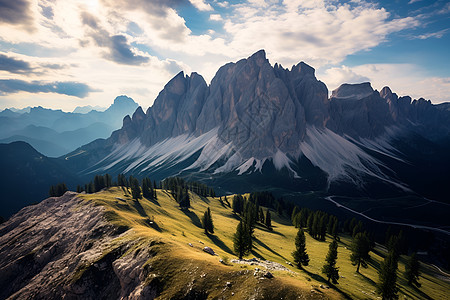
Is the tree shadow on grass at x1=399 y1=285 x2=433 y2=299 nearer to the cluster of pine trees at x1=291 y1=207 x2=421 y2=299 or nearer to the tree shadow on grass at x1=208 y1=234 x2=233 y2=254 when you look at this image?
the cluster of pine trees at x1=291 y1=207 x2=421 y2=299

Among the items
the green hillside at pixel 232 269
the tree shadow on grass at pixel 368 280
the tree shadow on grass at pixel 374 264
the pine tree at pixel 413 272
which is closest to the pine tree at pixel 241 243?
the green hillside at pixel 232 269

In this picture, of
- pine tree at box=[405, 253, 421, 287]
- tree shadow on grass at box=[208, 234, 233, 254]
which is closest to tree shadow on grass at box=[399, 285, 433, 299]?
pine tree at box=[405, 253, 421, 287]

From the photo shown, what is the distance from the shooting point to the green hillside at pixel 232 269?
30469 millimetres

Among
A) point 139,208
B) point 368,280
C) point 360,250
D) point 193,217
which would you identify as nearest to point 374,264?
point 360,250

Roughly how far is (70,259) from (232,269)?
3922 centimetres

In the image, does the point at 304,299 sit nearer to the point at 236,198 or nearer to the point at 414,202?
the point at 236,198

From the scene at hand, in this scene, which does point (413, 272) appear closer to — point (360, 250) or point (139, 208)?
point (360, 250)

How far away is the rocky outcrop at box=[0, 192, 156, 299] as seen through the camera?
40000 millimetres

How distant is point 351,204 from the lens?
195 meters

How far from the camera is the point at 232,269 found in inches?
1347

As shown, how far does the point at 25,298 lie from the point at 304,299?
55.8 metres

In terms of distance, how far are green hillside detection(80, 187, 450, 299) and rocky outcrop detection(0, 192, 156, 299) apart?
2.86 m

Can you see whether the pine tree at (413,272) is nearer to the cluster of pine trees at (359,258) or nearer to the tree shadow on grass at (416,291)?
the cluster of pine trees at (359,258)

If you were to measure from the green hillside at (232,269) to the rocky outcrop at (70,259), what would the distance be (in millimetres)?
2858
